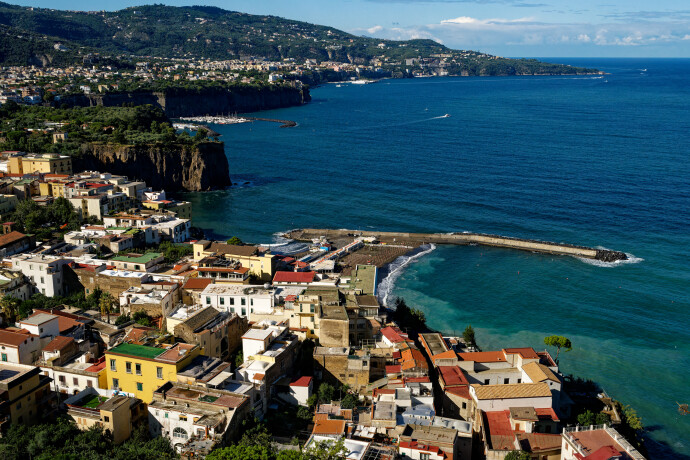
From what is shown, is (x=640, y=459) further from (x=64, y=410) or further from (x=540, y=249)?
(x=540, y=249)

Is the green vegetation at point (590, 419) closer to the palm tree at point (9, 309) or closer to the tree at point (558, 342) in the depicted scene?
the tree at point (558, 342)

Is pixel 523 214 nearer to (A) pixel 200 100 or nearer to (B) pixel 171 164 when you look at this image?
(B) pixel 171 164

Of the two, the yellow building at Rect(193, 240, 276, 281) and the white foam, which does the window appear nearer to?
the yellow building at Rect(193, 240, 276, 281)

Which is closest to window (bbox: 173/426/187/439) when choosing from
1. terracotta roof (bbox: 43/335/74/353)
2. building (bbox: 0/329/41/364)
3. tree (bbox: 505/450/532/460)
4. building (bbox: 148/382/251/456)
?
building (bbox: 148/382/251/456)

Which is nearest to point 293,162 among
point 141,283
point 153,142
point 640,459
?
point 153,142

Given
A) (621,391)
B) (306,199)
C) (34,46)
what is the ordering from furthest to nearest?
(34,46), (306,199), (621,391)

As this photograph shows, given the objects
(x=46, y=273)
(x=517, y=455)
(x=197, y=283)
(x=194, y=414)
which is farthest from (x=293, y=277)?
(x=517, y=455)
